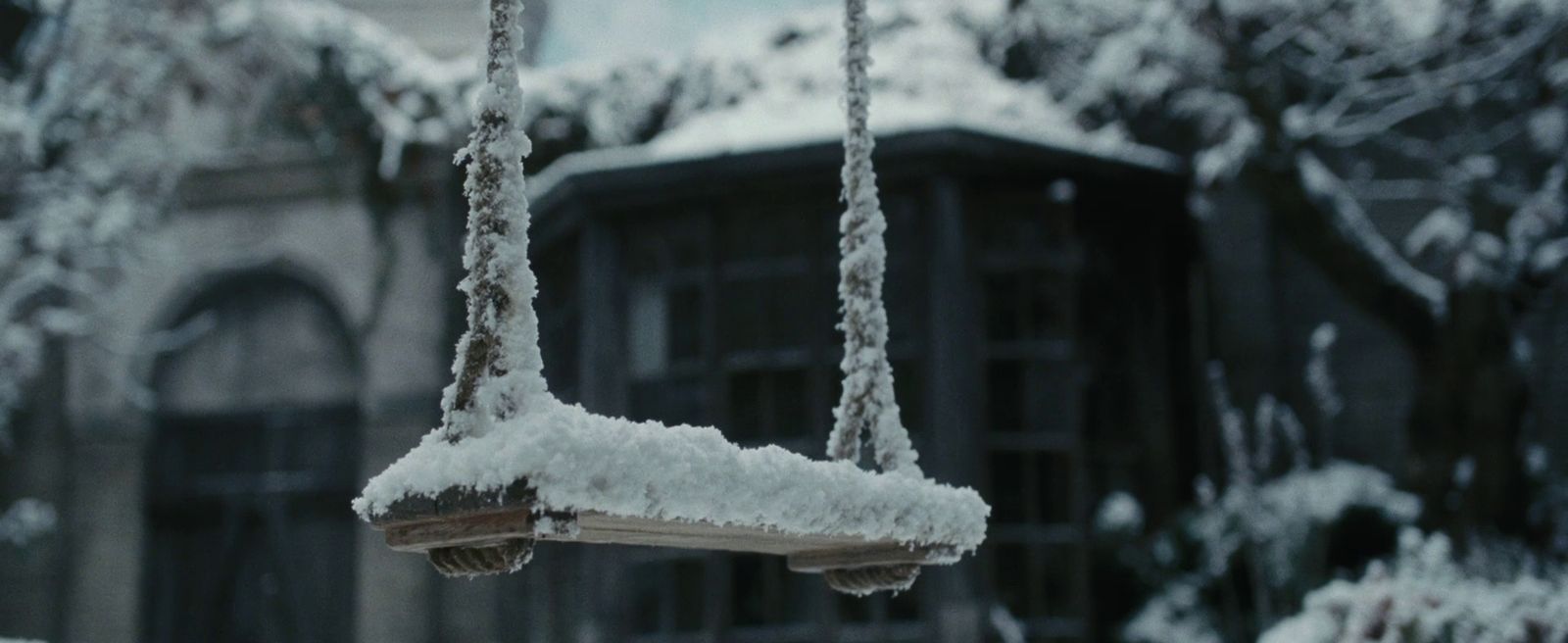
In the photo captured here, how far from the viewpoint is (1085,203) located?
27.4ft

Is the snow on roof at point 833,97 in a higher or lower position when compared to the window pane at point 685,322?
higher

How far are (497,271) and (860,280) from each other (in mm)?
1144

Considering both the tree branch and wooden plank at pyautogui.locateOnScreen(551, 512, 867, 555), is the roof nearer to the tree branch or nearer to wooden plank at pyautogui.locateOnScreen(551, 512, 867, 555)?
the tree branch

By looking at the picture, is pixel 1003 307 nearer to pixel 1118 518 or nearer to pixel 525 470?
pixel 1118 518

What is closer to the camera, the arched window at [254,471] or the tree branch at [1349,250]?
the tree branch at [1349,250]

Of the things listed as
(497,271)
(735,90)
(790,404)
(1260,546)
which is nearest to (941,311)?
(790,404)

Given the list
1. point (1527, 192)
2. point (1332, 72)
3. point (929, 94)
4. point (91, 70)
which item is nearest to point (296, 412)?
point (91, 70)

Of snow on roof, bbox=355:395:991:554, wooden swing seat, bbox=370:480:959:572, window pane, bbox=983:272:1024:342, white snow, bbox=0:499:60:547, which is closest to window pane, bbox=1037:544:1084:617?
window pane, bbox=983:272:1024:342

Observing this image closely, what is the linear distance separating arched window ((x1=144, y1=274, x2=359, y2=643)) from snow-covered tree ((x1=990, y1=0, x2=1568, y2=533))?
506 centimetres

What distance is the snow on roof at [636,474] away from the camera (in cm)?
235

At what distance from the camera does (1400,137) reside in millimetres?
8719

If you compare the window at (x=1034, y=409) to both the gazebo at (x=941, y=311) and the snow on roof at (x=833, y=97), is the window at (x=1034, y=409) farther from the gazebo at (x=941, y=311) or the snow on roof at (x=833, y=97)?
the snow on roof at (x=833, y=97)

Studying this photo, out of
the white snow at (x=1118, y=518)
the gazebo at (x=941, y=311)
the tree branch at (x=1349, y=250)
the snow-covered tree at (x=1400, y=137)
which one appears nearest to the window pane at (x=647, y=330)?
the gazebo at (x=941, y=311)

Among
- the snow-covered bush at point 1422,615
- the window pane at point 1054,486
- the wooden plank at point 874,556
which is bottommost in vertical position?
the snow-covered bush at point 1422,615
